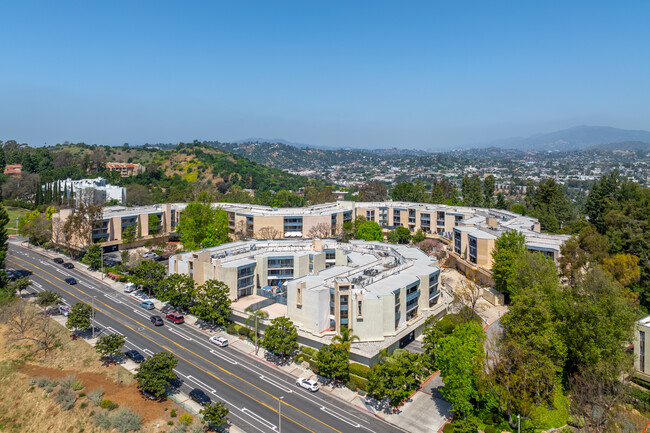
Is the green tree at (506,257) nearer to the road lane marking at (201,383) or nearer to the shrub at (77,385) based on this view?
the road lane marking at (201,383)

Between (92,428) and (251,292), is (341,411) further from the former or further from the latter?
(251,292)

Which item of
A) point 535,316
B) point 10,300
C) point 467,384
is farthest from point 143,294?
point 535,316

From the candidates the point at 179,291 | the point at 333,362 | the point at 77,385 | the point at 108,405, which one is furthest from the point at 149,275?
the point at 333,362

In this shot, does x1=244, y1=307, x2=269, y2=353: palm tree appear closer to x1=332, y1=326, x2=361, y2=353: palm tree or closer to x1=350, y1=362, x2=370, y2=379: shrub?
x1=332, y1=326, x2=361, y2=353: palm tree


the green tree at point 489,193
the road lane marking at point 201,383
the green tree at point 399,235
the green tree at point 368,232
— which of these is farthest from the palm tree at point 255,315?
the green tree at point 489,193

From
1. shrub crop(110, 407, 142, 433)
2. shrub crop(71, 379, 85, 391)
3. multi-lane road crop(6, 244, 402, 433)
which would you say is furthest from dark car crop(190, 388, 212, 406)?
shrub crop(71, 379, 85, 391)

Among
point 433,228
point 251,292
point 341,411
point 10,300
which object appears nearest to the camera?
point 341,411

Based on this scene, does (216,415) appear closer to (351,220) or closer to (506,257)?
(506,257)
